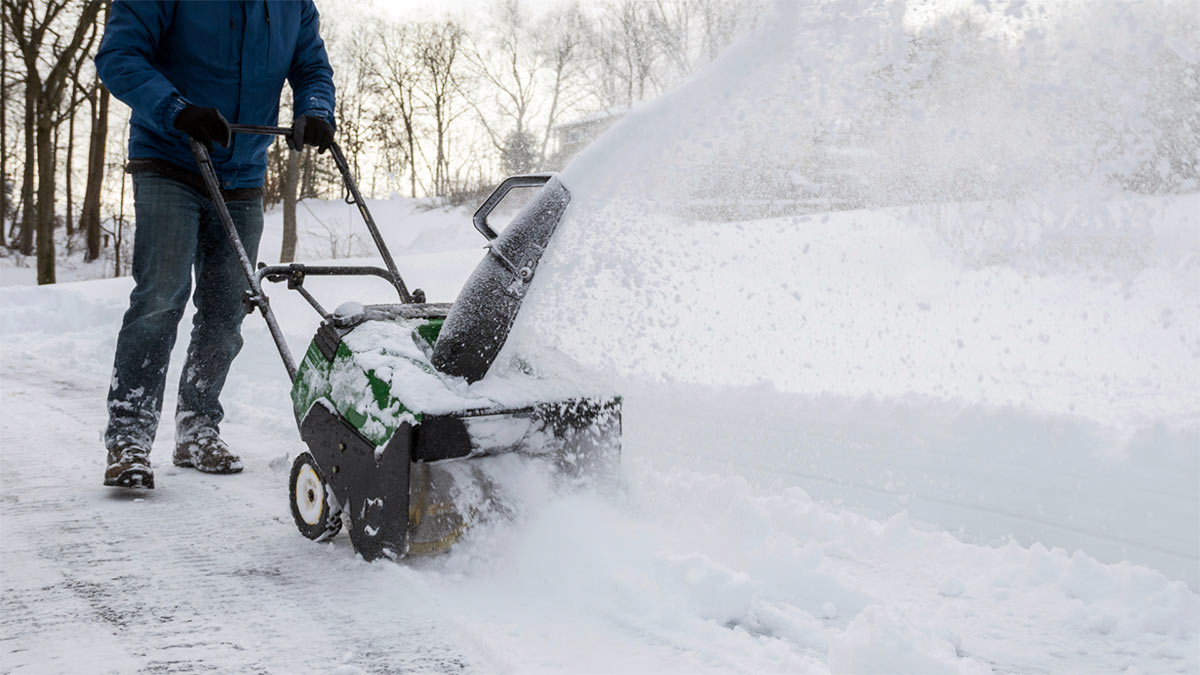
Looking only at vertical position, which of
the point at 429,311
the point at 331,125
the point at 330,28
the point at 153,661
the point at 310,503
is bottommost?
the point at 153,661

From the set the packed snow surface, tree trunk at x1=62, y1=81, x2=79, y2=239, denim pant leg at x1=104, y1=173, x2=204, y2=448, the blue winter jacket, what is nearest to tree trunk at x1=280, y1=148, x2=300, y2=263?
the packed snow surface

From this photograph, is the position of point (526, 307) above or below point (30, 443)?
above

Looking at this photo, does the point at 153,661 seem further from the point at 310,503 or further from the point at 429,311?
the point at 429,311

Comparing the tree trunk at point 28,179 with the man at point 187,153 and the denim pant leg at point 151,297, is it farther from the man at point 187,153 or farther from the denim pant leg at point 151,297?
the denim pant leg at point 151,297

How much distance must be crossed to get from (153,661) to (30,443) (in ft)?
7.73

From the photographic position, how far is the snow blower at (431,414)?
1.93m

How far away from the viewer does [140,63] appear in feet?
8.52

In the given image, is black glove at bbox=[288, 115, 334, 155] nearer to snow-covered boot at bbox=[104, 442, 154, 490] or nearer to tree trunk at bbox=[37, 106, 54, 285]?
snow-covered boot at bbox=[104, 442, 154, 490]

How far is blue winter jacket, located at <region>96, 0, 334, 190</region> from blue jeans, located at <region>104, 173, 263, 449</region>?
14 centimetres

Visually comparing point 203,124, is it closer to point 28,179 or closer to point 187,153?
point 187,153

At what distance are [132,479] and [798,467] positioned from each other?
2282mm

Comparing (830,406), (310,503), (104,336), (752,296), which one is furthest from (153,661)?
(104,336)

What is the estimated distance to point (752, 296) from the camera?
20.6ft

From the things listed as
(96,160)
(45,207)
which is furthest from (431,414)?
(96,160)
